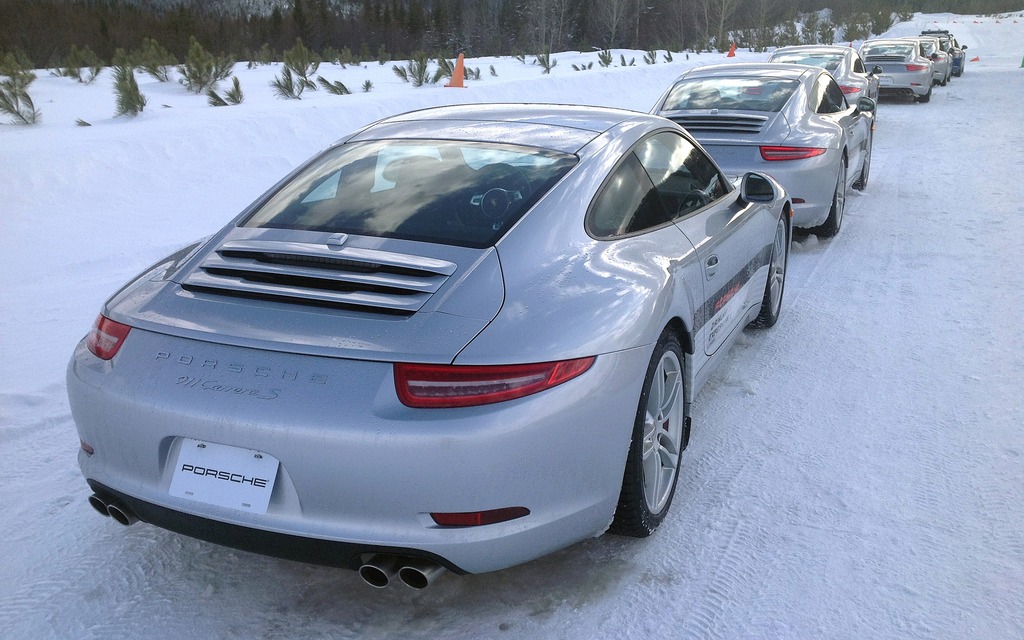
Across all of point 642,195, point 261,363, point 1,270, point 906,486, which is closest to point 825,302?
point 906,486

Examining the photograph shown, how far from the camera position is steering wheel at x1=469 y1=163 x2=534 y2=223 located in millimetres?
3078

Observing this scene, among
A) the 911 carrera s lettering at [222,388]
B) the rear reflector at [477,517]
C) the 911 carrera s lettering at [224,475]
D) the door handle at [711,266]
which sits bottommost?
the rear reflector at [477,517]

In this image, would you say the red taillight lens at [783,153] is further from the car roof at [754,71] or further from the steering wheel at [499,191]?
the steering wheel at [499,191]

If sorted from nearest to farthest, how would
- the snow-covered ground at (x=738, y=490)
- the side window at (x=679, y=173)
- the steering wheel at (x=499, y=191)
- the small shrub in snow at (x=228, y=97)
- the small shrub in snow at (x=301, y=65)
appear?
the snow-covered ground at (x=738, y=490) → the steering wheel at (x=499, y=191) → the side window at (x=679, y=173) → the small shrub in snow at (x=228, y=97) → the small shrub in snow at (x=301, y=65)

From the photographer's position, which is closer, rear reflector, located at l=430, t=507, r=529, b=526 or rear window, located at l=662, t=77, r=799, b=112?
rear reflector, located at l=430, t=507, r=529, b=526

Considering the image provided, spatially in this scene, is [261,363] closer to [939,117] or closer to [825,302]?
[825,302]

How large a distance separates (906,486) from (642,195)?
62.4 inches

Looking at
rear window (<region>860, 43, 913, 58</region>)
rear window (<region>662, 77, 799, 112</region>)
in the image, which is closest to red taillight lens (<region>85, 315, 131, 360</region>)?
rear window (<region>662, 77, 799, 112</region>)

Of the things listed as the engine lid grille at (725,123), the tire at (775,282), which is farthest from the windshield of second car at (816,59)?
the tire at (775,282)

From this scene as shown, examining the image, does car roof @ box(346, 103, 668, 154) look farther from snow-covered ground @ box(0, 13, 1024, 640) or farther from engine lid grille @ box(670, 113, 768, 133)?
engine lid grille @ box(670, 113, 768, 133)

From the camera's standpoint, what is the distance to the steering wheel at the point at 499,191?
121 inches

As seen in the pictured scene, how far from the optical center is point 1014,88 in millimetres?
24734

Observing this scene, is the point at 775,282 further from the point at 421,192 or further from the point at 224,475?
the point at 224,475

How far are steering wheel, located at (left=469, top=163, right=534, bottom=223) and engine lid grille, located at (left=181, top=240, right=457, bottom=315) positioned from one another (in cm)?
37
